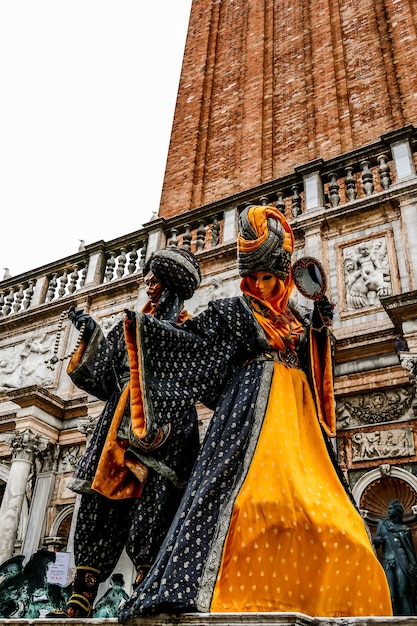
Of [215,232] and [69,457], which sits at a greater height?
[215,232]

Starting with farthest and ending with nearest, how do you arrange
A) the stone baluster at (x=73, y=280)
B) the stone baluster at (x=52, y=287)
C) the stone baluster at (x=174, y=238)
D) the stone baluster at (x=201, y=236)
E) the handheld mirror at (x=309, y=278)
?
the stone baluster at (x=52, y=287) → the stone baluster at (x=73, y=280) → the stone baluster at (x=174, y=238) → the stone baluster at (x=201, y=236) → the handheld mirror at (x=309, y=278)

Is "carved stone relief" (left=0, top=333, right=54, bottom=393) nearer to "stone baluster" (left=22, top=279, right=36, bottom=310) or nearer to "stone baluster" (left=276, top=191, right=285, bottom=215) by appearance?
"stone baluster" (left=22, top=279, right=36, bottom=310)

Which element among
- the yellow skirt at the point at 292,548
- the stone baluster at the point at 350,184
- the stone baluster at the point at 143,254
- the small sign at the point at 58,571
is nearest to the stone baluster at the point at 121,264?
the stone baluster at the point at 143,254

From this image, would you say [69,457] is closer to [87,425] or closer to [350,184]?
[87,425]

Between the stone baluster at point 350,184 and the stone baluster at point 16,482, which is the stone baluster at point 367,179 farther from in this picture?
the stone baluster at point 16,482

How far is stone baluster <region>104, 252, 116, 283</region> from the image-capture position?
8695 millimetres

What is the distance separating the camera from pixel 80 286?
29.1ft

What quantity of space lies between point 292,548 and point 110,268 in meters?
7.29

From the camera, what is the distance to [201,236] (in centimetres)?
802

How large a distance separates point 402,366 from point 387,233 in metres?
1.92

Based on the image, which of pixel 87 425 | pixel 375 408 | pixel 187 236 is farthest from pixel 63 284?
pixel 375 408

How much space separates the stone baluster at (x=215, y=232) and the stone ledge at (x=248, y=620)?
619cm

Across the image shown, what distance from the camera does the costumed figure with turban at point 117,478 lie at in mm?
2434

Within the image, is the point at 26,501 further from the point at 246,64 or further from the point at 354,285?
the point at 246,64
